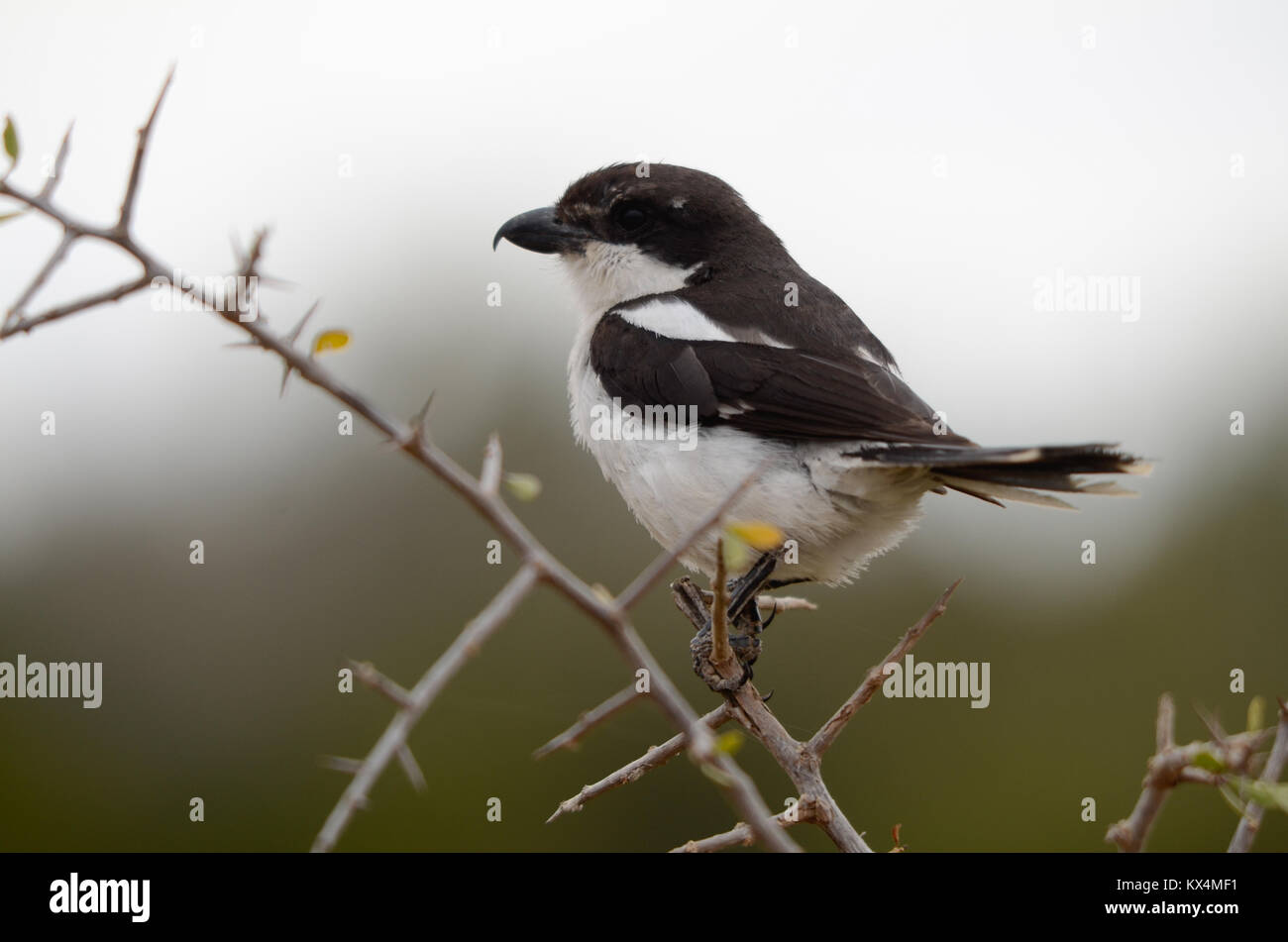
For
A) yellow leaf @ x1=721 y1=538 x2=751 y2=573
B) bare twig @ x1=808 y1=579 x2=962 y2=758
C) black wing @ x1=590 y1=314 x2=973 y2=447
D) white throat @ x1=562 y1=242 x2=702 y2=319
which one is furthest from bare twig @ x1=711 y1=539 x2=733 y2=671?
white throat @ x1=562 y1=242 x2=702 y2=319

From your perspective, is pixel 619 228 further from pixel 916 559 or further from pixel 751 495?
pixel 916 559

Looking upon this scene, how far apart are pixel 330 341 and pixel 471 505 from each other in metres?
0.40

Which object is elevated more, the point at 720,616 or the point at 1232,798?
the point at 720,616

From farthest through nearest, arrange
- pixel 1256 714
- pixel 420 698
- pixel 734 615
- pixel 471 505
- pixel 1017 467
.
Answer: pixel 734 615 < pixel 1017 467 < pixel 1256 714 < pixel 471 505 < pixel 420 698

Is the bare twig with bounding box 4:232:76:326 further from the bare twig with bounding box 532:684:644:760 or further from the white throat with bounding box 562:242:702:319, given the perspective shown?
the white throat with bounding box 562:242:702:319

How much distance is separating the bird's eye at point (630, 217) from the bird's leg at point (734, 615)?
1.52m

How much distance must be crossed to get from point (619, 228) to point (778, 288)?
0.68m

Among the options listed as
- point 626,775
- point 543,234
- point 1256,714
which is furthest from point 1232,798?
point 543,234

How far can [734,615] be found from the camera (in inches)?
144

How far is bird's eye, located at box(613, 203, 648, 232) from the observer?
4.74 meters

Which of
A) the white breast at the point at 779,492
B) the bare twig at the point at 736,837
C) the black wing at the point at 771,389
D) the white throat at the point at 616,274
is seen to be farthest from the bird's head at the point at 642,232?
the bare twig at the point at 736,837

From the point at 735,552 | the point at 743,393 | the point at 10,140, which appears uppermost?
the point at 10,140

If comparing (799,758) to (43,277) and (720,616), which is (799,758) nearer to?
(720,616)
